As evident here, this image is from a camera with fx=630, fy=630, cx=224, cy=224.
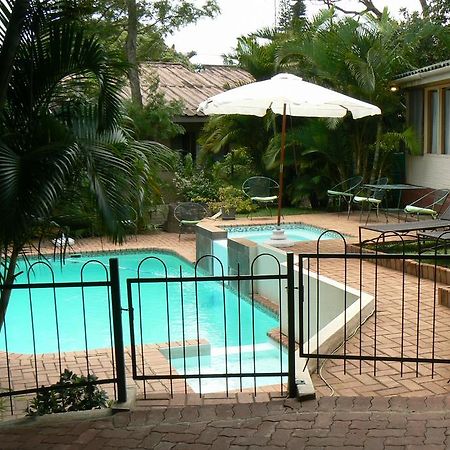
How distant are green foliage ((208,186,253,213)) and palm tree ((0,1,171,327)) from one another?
997cm

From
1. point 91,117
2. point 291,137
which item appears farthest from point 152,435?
point 291,137

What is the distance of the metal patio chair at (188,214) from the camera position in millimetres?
14164

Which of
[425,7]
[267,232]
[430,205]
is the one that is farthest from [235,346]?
[425,7]

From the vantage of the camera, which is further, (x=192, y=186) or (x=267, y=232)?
(x=192, y=186)

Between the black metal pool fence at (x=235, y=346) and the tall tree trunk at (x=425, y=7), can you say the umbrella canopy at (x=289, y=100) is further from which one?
A: the tall tree trunk at (x=425, y=7)

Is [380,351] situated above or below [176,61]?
below

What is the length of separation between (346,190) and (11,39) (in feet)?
38.7

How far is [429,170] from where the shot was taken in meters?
14.6

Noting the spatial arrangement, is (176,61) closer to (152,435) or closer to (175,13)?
(175,13)

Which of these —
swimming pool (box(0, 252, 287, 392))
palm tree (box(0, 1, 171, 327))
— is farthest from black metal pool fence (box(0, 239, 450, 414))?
palm tree (box(0, 1, 171, 327))

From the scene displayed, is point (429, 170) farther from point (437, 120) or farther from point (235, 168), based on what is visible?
point (235, 168)

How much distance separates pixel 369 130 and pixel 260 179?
3090 mm

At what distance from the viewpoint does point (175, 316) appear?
9.13 meters

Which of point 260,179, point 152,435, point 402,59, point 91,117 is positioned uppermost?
point 402,59
